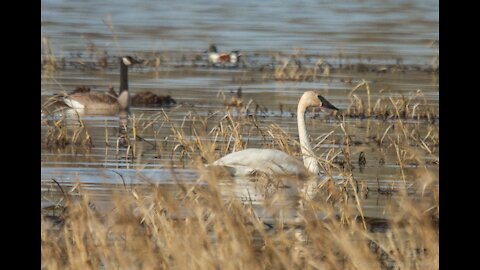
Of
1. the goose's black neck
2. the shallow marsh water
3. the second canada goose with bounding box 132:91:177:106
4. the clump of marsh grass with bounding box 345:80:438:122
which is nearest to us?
the shallow marsh water

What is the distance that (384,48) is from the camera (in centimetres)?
2484

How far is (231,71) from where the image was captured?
2047 centimetres

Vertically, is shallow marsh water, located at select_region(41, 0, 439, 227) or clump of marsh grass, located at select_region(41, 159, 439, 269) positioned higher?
shallow marsh water, located at select_region(41, 0, 439, 227)

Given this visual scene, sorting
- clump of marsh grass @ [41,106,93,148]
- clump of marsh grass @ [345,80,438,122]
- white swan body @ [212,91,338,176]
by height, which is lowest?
white swan body @ [212,91,338,176]

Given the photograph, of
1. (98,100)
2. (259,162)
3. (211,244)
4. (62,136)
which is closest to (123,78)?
(98,100)

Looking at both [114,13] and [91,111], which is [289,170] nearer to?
[91,111]

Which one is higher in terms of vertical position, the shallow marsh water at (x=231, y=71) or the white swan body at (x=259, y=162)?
the shallow marsh water at (x=231, y=71)

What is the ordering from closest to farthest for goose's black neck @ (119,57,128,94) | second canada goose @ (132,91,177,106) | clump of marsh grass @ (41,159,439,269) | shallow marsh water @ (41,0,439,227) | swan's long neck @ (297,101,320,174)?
1. clump of marsh grass @ (41,159,439,269)
2. swan's long neck @ (297,101,320,174)
3. shallow marsh water @ (41,0,439,227)
4. second canada goose @ (132,91,177,106)
5. goose's black neck @ (119,57,128,94)

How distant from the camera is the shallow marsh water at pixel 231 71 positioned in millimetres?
11172

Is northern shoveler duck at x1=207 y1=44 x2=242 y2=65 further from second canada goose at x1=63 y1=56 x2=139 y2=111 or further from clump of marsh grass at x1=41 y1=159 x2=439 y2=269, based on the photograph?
clump of marsh grass at x1=41 y1=159 x2=439 y2=269

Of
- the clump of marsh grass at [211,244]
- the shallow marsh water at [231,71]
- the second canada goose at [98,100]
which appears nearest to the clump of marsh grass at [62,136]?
the shallow marsh water at [231,71]

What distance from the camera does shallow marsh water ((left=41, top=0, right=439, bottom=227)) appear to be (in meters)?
11.2

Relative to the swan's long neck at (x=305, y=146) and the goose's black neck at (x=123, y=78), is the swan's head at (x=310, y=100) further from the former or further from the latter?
the goose's black neck at (x=123, y=78)

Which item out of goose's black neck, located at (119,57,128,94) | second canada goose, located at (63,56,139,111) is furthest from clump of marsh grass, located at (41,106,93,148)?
goose's black neck, located at (119,57,128,94)
